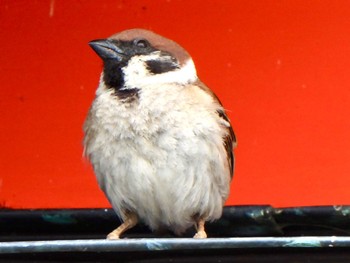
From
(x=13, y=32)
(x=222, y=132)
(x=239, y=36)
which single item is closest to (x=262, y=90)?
(x=239, y=36)

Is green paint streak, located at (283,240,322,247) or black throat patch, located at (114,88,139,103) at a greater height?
black throat patch, located at (114,88,139,103)

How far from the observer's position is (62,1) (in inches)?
157

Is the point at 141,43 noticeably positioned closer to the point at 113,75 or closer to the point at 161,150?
the point at 113,75

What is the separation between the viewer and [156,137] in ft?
11.1

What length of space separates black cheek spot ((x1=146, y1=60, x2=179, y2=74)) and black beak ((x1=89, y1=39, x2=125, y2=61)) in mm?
75

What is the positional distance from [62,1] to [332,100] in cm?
79

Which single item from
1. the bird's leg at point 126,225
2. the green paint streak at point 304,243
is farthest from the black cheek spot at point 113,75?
the green paint streak at point 304,243

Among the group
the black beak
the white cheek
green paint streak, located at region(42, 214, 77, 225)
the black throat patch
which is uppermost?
the black beak

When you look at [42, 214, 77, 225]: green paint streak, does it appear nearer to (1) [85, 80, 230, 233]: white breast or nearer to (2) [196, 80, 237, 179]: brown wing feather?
(1) [85, 80, 230, 233]: white breast

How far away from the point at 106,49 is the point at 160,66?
0.15 meters

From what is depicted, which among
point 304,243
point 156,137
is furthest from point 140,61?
point 304,243

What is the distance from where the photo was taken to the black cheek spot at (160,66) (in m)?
3.57

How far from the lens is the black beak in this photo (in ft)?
11.5

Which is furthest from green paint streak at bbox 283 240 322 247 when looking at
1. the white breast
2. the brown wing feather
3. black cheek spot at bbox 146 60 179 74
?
black cheek spot at bbox 146 60 179 74
